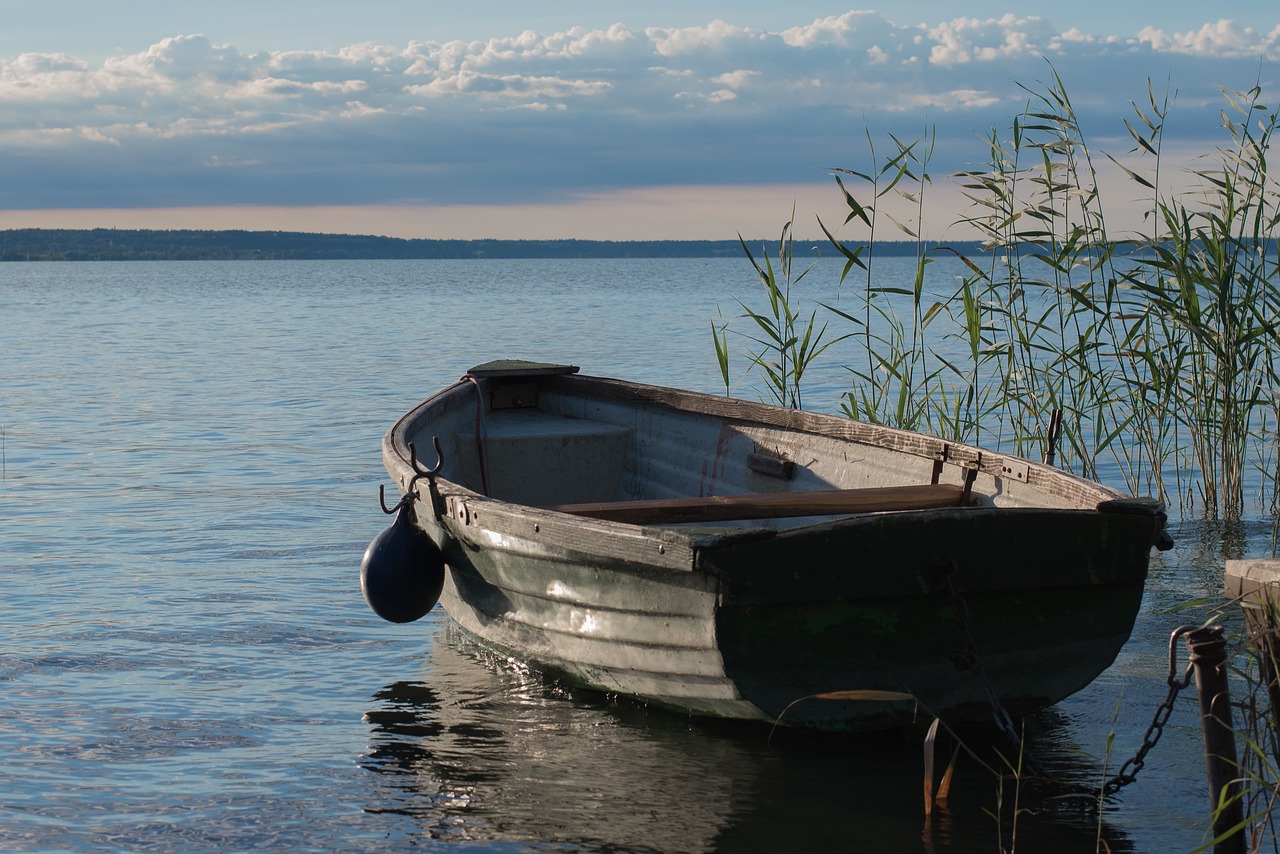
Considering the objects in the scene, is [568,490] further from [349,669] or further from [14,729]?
[14,729]

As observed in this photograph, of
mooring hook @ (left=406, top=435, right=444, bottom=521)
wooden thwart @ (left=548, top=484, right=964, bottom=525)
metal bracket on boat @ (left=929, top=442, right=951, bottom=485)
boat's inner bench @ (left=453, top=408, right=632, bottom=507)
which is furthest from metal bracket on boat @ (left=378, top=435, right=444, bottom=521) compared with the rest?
metal bracket on boat @ (left=929, top=442, right=951, bottom=485)

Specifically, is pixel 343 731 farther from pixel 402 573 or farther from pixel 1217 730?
pixel 1217 730

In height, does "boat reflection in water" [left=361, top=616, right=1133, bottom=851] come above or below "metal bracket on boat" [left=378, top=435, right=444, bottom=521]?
below

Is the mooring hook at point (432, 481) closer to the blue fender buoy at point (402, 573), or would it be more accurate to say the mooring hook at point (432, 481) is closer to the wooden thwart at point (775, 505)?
the blue fender buoy at point (402, 573)

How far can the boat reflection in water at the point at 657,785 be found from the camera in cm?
412

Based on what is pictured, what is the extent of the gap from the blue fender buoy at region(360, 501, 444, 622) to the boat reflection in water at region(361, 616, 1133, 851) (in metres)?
0.43

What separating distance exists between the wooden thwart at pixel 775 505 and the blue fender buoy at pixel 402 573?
0.76 meters

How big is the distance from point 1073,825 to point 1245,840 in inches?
27.4

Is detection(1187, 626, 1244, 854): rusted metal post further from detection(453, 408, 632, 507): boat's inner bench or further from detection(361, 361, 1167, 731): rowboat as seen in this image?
detection(453, 408, 632, 507): boat's inner bench

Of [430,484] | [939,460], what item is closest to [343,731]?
[430,484]

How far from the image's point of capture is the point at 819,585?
412cm

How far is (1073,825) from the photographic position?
13.6 feet

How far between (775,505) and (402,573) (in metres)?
1.62

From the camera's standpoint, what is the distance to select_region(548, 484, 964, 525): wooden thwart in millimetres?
5285
